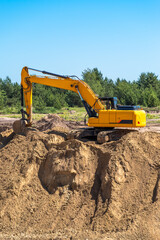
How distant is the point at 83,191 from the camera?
29.0 ft

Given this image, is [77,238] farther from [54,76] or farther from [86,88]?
[54,76]

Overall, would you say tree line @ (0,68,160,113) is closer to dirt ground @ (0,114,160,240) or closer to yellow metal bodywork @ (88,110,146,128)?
yellow metal bodywork @ (88,110,146,128)

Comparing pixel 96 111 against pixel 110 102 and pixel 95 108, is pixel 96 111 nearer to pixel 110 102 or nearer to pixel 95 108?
pixel 95 108

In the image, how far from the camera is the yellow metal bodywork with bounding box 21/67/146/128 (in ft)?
39.0

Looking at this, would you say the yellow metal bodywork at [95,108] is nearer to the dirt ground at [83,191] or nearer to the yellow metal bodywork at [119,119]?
the yellow metal bodywork at [119,119]

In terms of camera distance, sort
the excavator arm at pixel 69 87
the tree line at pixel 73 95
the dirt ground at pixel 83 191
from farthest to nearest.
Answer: the tree line at pixel 73 95
the excavator arm at pixel 69 87
the dirt ground at pixel 83 191

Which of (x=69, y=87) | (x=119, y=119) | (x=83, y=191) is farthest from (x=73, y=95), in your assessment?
(x=83, y=191)

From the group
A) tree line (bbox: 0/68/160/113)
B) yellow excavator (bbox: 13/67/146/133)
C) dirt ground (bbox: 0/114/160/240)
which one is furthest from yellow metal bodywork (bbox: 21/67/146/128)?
tree line (bbox: 0/68/160/113)

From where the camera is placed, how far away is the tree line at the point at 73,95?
142 ft

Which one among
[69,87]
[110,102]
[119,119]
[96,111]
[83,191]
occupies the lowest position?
[83,191]

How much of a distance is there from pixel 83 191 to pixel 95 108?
15.0 ft

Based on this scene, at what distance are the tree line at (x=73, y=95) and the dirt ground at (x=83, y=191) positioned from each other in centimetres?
2633

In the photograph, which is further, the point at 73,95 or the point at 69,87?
the point at 73,95

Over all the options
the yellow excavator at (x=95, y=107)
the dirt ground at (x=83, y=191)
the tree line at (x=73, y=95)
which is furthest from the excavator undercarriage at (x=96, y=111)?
the tree line at (x=73, y=95)
